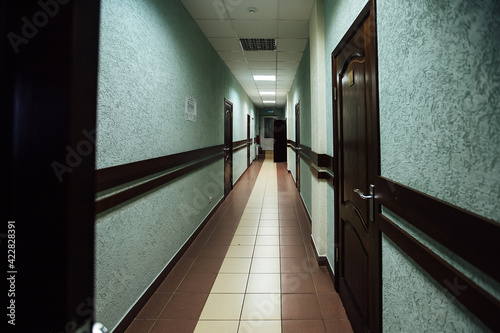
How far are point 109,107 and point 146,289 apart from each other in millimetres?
1449

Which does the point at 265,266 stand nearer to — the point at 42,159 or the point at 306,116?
the point at 42,159

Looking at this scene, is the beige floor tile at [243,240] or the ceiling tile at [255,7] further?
the beige floor tile at [243,240]

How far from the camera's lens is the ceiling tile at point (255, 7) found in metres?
2.78

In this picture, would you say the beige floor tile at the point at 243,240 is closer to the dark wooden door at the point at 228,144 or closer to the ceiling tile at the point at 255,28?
the dark wooden door at the point at 228,144

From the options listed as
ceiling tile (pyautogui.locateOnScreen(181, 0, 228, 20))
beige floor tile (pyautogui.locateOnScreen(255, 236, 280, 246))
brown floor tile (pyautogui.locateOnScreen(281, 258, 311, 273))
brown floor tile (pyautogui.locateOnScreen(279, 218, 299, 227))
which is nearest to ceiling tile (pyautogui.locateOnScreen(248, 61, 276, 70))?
ceiling tile (pyautogui.locateOnScreen(181, 0, 228, 20))

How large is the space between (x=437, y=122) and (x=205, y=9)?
117 inches

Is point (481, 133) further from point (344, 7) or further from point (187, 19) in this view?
point (187, 19)

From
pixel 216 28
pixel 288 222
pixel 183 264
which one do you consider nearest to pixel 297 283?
pixel 183 264

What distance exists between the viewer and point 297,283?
2250 mm

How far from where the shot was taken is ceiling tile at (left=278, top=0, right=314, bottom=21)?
2.77 meters

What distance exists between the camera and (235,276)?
238 centimetres

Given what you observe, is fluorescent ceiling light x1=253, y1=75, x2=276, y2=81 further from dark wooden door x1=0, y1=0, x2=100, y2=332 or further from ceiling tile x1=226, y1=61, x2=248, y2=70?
dark wooden door x1=0, y1=0, x2=100, y2=332

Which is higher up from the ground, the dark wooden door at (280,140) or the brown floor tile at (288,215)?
the dark wooden door at (280,140)

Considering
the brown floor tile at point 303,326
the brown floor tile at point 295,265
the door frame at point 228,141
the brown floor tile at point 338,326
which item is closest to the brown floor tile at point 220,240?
the brown floor tile at point 295,265
